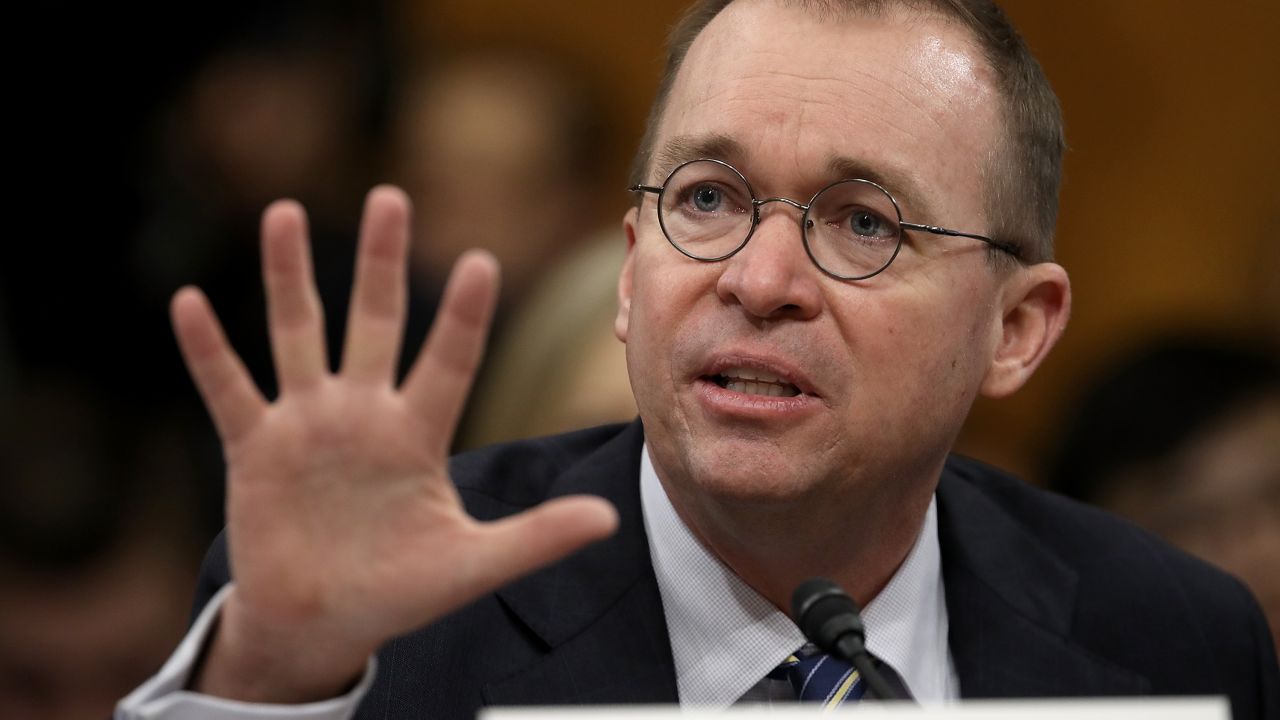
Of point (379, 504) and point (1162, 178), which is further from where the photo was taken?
point (1162, 178)

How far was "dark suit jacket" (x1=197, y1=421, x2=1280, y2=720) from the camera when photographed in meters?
2.16

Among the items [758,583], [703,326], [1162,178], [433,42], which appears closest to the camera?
[703,326]

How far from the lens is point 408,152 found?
461 cm

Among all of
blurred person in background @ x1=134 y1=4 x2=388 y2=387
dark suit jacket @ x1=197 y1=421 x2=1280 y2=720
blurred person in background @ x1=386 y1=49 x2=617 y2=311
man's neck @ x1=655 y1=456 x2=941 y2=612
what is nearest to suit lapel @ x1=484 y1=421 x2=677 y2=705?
dark suit jacket @ x1=197 y1=421 x2=1280 y2=720

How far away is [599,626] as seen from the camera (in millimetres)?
2238

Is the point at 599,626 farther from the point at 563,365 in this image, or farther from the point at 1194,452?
the point at 1194,452

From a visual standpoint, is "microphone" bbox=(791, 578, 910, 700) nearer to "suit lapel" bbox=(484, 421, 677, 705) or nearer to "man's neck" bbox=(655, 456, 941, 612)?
"man's neck" bbox=(655, 456, 941, 612)

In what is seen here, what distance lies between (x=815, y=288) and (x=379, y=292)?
0.72 m

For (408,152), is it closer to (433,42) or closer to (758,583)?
(433,42)

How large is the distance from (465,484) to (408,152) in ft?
7.82

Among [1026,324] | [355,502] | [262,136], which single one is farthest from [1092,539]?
[262,136]

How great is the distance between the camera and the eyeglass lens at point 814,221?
7.18 ft

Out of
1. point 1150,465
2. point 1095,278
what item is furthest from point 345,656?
point 1095,278

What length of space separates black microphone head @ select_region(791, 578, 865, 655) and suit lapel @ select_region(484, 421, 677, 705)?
0.43 m
